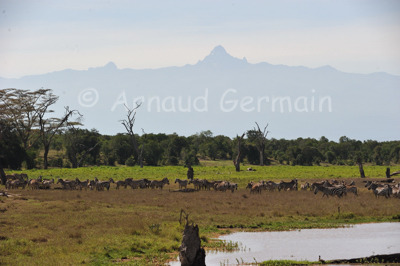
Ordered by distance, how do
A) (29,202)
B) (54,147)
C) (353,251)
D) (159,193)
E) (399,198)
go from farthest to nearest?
(54,147), (159,193), (399,198), (29,202), (353,251)

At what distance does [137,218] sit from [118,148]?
7882 cm

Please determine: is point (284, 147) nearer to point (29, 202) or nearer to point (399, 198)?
point (399, 198)

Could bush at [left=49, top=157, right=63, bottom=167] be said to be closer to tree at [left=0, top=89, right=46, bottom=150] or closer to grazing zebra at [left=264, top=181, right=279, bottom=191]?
tree at [left=0, top=89, right=46, bottom=150]

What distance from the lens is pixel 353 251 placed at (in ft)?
75.4

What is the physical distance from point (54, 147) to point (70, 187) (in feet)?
277

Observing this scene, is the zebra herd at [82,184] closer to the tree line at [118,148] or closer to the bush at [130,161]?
the tree line at [118,148]

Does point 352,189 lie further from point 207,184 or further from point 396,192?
point 207,184

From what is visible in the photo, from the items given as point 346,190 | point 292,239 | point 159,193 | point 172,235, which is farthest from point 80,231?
point 346,190

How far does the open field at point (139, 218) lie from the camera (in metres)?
22.4

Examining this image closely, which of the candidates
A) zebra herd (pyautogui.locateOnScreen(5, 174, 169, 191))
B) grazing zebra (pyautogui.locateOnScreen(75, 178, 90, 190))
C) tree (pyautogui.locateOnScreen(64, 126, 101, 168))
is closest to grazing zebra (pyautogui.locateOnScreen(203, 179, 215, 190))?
zebra herd (pyautogui.locateOnScreen(5, 174, 169, 191))

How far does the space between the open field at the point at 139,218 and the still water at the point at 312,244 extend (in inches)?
66.3

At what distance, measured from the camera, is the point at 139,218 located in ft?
101

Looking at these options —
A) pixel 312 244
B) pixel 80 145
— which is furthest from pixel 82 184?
pixel 80 145

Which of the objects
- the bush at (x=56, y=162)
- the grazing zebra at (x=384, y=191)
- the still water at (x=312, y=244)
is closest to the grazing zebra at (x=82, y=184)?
the still water at (x=312, y=244)
